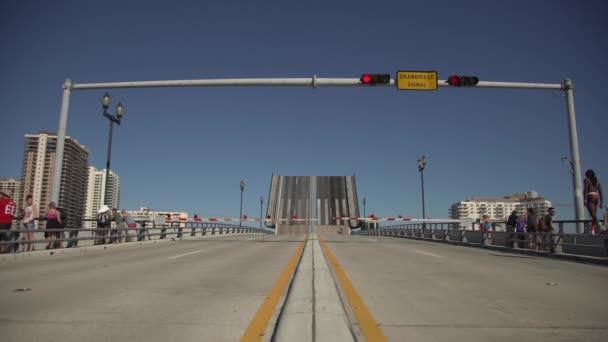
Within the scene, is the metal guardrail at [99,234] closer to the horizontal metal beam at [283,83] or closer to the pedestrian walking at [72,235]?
the pedestrian walking at [72,235]

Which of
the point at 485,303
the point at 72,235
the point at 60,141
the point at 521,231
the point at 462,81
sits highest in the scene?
the point at 462,81

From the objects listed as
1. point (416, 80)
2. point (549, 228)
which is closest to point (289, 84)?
point (416, 80)

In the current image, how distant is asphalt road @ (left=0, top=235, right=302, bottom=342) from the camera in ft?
12.7

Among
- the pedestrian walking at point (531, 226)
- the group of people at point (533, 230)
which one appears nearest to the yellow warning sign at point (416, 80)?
the group of people at point (533, 230)

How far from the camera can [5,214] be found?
463 inches

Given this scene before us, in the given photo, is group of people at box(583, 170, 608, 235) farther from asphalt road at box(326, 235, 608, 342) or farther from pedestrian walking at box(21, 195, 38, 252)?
pedestrian walking at box(21, 195, 38, 252)

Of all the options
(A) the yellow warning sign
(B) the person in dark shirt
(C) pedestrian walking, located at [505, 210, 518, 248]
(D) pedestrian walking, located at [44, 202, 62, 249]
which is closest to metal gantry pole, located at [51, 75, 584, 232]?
(A) the yellow warning sign

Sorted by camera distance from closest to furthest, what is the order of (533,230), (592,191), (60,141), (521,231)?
(592,191) < (60,141) < (533,230) < (521,231)

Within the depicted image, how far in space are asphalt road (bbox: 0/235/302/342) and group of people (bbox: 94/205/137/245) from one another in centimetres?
754

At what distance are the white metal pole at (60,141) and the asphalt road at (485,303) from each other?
11749mm

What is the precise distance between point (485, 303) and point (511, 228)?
14347mm

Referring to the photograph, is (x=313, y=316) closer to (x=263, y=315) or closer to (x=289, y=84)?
(x=263, y=315)

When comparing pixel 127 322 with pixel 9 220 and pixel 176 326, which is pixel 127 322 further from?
pixel 9 220

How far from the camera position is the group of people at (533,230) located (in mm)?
14389
